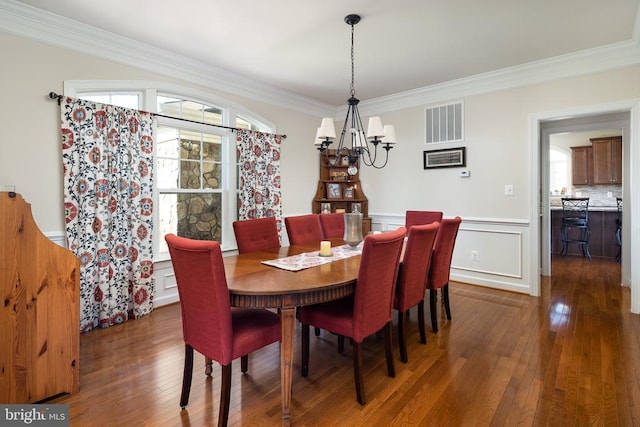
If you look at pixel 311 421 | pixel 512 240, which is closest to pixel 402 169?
pixel 512 240

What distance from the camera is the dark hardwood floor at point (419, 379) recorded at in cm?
177

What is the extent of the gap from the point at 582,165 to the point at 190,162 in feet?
25.2

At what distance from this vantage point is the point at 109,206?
9.76ft

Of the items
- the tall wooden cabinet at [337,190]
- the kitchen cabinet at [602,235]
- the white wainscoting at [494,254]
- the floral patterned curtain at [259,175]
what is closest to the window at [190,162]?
the floral patterned curtain at [259,175]

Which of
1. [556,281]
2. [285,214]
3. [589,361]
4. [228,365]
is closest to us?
[228,365]

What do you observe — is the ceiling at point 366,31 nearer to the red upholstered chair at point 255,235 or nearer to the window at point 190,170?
the window at point 190,170

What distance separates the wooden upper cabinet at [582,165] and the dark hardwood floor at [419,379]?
475cm

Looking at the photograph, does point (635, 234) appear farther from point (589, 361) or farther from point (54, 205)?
point (54, 205)

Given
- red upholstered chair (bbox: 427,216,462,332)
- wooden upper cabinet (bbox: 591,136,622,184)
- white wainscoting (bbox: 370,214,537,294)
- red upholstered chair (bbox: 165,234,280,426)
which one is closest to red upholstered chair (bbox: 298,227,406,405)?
red upholstered chair (bbox: 165,234,280,426)

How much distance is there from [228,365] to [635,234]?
156 inches

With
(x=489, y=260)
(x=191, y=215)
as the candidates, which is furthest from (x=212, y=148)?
(x=489, y=260)

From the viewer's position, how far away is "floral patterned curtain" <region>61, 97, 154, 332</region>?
9.13 ft

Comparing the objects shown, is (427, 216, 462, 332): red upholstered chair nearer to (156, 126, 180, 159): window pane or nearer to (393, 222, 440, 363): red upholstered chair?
(393, 222, 440, 363): red upholstered chair

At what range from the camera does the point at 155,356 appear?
2432 mm
